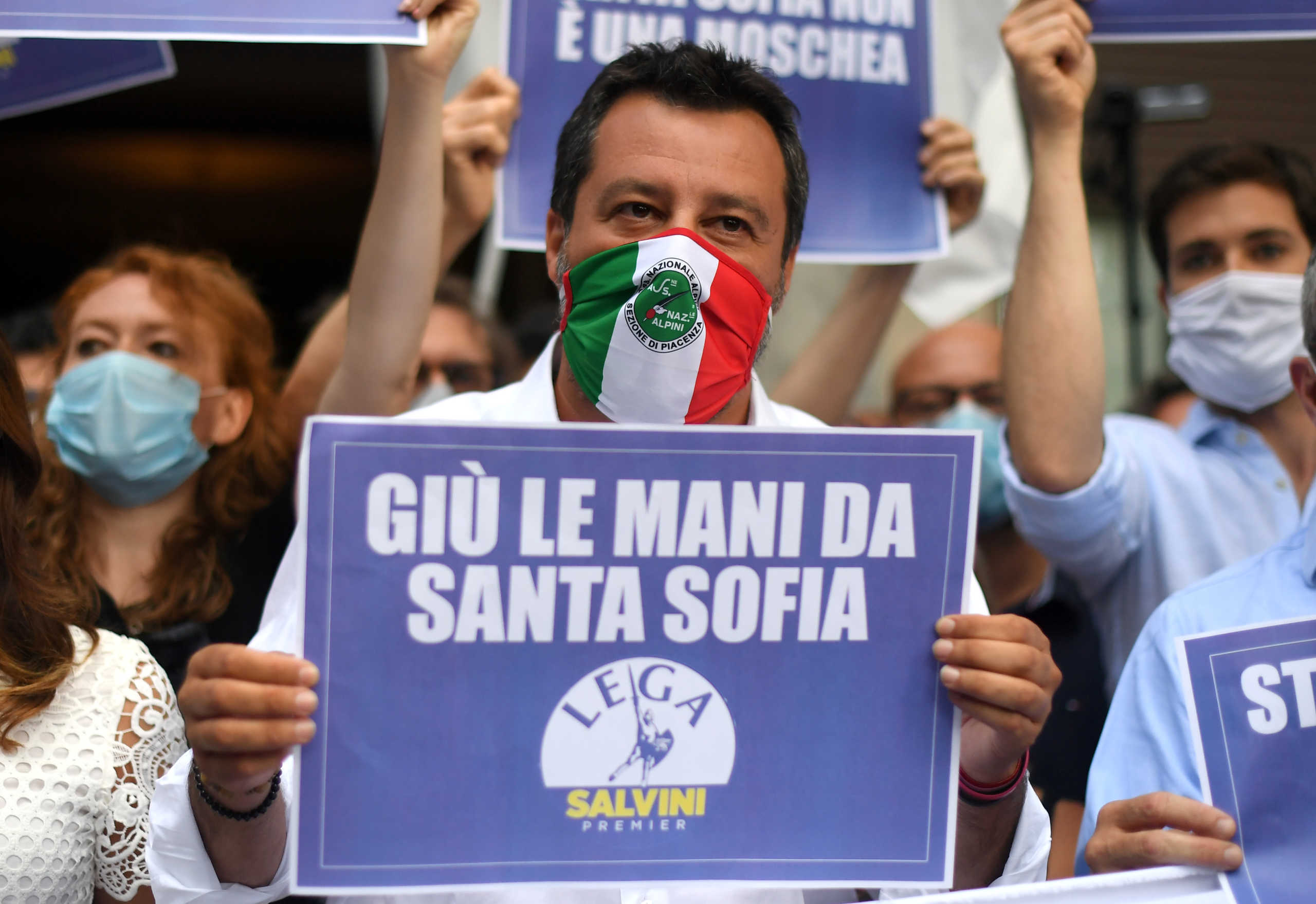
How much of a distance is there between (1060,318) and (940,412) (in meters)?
1.31

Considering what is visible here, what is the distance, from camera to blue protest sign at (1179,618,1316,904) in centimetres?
169

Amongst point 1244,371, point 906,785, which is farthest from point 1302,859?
point 1244,371

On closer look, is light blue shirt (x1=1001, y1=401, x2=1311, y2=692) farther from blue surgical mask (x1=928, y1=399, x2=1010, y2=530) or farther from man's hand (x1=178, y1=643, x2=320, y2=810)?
man's hand (x1=178, y1=643, x2=320, y2=810)

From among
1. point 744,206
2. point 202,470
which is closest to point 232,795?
point 744,206

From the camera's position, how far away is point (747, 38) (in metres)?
2.95

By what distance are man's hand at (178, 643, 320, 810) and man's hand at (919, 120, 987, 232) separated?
1.91 meters

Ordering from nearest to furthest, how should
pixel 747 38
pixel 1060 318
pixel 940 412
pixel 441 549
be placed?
pixel 441 549
pixel 1060 318
pixel 747 38
pixel 940 412

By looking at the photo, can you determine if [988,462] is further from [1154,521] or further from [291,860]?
[291,860]

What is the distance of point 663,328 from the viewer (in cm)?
193

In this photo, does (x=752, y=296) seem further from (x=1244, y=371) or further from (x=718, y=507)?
(x=1244, y=371)

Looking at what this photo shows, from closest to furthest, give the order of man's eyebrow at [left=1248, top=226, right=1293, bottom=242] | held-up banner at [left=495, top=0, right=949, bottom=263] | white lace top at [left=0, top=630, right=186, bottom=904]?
white lace top at [left=0, top=630, right=186, bottom=904] < held-up banner at [left=495, top=0, right=949, bottom=263] < man's eyebrow at [left=1248, top=226, right=1293, bottom=242]

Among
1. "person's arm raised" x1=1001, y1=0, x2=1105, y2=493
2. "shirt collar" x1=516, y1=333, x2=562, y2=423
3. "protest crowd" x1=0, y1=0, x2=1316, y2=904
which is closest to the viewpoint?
"protest crowd" x1=0, y1=0, x2=1316, y2=904

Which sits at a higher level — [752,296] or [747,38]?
[747,38]

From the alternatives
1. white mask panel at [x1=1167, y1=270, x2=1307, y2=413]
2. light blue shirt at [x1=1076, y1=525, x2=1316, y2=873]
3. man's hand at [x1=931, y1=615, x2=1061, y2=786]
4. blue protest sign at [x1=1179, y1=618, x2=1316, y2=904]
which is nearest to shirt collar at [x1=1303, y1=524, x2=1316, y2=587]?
light blue shirt at [x1=1076, y1=525, x2=1316, y2=873]
